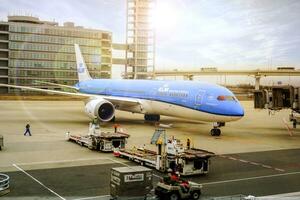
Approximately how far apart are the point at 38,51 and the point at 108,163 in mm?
67572

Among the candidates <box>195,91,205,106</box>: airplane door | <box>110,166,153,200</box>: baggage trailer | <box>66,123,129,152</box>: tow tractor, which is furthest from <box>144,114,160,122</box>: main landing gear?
<box>110,166,153,200</box>: baggage trailer

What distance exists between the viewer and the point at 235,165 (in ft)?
75.5

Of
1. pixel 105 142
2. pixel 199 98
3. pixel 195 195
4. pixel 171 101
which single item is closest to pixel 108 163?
pixel 105 142

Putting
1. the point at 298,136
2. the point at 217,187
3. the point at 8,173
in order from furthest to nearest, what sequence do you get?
the point at 298,136
the point at 8,173
the point at 217,187

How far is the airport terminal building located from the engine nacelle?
4719cm

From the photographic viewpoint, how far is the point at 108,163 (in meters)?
22.5

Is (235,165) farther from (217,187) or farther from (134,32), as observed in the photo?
(134,32)

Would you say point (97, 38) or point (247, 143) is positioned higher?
point (97, 38)

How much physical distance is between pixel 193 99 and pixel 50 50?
58.2m

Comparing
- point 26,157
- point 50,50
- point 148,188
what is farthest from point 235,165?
point 50,50

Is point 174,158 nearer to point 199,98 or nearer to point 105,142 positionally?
point 105,142

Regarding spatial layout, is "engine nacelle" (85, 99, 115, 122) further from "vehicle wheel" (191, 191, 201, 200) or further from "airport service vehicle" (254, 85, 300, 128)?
"vehicle wheel" (191, 191, 201, 200)

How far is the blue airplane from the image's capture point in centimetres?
3275

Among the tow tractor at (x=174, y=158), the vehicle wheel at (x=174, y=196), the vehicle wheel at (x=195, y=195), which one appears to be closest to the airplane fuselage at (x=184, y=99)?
the tow tractor at (x=174, y=158)
